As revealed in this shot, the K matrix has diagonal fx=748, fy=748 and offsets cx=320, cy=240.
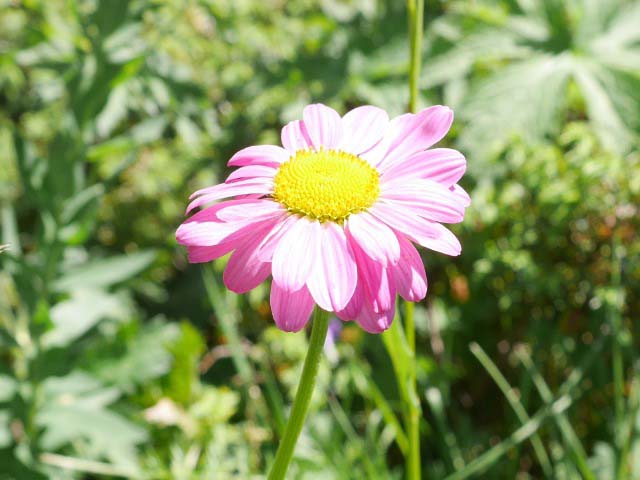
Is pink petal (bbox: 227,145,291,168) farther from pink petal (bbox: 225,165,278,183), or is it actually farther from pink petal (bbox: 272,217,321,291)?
pink petal (bbox: 272,217,321,291)

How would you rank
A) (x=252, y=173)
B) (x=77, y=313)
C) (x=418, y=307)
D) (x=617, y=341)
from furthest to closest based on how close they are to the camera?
(x=418, y=307) < (x=77, y=313) < (x=617, y=341) < (x=252, y=173)

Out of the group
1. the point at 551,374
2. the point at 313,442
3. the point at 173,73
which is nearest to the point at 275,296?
the point at 313,442

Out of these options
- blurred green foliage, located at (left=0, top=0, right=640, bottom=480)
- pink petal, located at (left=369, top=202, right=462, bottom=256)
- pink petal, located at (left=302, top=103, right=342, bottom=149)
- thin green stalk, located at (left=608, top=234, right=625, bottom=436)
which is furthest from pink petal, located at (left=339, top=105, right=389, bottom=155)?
thin green stalk, located at (left=608, top=234, right=625, bottom=436)

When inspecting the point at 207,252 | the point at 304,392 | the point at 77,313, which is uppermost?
the point at 207,252

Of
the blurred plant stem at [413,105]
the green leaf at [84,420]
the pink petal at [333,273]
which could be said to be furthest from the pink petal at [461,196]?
the green leaf at [84,420]

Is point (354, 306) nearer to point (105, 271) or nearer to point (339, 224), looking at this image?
point (339, 224)

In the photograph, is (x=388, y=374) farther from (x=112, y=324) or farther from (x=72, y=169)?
(x=72, y=169)

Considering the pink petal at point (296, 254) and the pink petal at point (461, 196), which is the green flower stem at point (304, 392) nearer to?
the pink petal at point (296, 254)

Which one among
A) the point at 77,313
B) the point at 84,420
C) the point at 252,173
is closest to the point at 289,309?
the point at 252,173
